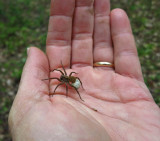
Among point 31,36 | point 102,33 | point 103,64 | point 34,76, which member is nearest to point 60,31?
point 102,33

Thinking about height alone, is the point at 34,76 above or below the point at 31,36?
below

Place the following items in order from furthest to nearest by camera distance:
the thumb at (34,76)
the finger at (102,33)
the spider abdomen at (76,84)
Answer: the finger at (102,33), the spider abdomen at (76,84), the thumb at (34,76)

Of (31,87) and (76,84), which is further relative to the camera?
(76,84)

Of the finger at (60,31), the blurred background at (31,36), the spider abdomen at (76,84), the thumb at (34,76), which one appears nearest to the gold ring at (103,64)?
the finger at (60,31)

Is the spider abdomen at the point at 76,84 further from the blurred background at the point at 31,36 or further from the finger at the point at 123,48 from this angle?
the blurred background at the point at 31,36

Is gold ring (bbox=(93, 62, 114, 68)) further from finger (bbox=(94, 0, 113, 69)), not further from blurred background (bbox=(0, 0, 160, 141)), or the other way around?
blurred background (bbox=(0, 0, 160, 141))

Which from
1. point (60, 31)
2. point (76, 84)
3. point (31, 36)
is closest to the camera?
point (76, 84)

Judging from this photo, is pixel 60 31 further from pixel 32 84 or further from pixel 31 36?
pixel 31 36
